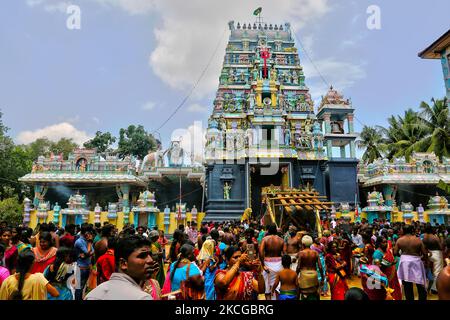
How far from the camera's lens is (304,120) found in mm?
28219

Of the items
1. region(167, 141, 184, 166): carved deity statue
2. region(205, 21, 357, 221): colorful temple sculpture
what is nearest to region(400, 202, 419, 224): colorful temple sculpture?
region(205, 21, 357, 221): colorful temple sculpture

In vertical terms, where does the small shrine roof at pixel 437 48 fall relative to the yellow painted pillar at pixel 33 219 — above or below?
above

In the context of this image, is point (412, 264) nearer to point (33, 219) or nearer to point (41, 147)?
point (33, 219)

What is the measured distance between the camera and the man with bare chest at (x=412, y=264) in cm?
606

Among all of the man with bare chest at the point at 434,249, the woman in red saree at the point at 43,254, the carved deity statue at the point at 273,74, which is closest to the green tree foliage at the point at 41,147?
the carved deity statue at the point at 273,74

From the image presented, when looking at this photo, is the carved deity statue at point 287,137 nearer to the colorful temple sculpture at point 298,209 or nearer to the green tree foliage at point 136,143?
the colorful temple sculpture at point 298,209

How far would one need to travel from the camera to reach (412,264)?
6.14 meters

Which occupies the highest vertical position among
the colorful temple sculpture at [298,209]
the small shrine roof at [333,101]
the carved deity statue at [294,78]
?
the carved deity statue at [294,78]

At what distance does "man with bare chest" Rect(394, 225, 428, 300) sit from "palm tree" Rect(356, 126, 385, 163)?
32.7 m

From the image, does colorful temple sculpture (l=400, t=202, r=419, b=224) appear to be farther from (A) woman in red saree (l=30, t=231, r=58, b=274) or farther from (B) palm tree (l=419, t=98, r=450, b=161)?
(A) woman in red saree (l=30, t=231, r=58, b=274)

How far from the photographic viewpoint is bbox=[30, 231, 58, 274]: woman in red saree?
Result: 4.72 m

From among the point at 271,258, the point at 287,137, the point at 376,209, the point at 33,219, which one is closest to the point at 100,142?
the point at 33,219

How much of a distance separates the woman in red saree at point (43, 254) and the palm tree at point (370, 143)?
37.1m
